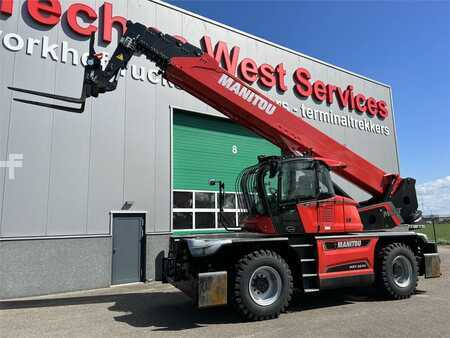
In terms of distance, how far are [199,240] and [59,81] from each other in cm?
699

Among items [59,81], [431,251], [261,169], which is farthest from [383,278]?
[59,81]

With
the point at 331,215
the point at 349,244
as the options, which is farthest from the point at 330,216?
the point at 349,244

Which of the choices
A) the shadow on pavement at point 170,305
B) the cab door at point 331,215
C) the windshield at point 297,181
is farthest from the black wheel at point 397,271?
the windshield at point 297,181

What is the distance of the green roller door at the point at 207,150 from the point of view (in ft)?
42.9

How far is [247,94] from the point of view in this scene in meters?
8.53

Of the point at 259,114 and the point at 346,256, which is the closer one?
the point at 346,256

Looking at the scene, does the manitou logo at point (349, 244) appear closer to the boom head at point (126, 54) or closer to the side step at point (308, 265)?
the side step at point (308, 265)

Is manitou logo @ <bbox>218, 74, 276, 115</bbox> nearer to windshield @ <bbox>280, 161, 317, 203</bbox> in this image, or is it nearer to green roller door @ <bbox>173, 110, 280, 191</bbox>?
windshield @ <bbox>280, 161, 317, 203</bbox>

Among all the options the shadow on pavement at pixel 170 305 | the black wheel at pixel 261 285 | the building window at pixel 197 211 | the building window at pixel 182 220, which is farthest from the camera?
the building window at pixel 197 211

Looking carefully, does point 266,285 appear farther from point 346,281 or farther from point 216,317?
point 346,281

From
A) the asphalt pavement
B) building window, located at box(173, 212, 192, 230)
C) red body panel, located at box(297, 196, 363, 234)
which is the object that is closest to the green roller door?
building window, located at box(173, 212, 192, 230)

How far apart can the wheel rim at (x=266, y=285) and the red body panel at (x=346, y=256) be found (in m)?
1.05

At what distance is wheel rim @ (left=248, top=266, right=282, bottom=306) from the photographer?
6.96 metres

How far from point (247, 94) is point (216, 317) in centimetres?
472
